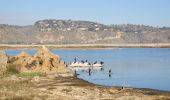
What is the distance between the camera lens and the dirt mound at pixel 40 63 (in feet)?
196

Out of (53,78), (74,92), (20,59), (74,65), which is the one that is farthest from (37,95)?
(74,65)

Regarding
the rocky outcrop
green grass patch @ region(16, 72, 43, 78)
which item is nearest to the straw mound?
the rocky outcrop

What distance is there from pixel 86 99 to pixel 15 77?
59.7 ft

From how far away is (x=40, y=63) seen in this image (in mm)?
60625

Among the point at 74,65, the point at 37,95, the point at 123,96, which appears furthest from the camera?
the point at 74,65

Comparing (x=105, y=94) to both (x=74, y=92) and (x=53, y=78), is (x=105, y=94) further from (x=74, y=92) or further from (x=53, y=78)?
(x=53, y=78)

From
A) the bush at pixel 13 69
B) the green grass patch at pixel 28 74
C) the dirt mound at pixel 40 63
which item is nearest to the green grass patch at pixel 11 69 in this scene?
the bush at pixel 13 69

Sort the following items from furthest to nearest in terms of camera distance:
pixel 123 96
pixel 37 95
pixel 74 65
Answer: pixel 74 65 < pixel 123 96 < pixel 37 95

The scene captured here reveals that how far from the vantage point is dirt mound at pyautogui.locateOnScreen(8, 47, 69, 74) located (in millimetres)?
59688

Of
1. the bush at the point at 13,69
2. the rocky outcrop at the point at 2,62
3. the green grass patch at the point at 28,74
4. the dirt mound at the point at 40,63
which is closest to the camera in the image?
the green grass patch at the point at 28,74

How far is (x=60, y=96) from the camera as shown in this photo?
113ft

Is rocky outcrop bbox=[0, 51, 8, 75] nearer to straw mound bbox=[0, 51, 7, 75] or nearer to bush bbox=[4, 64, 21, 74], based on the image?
straw mound bbox=[0, 51, 7, 75]

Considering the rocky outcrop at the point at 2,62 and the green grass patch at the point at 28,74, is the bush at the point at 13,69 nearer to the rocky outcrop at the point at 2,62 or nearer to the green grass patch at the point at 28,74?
the rocky outcrop at the point at 2,62

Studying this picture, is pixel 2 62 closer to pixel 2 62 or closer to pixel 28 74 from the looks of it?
pixel 2 62
